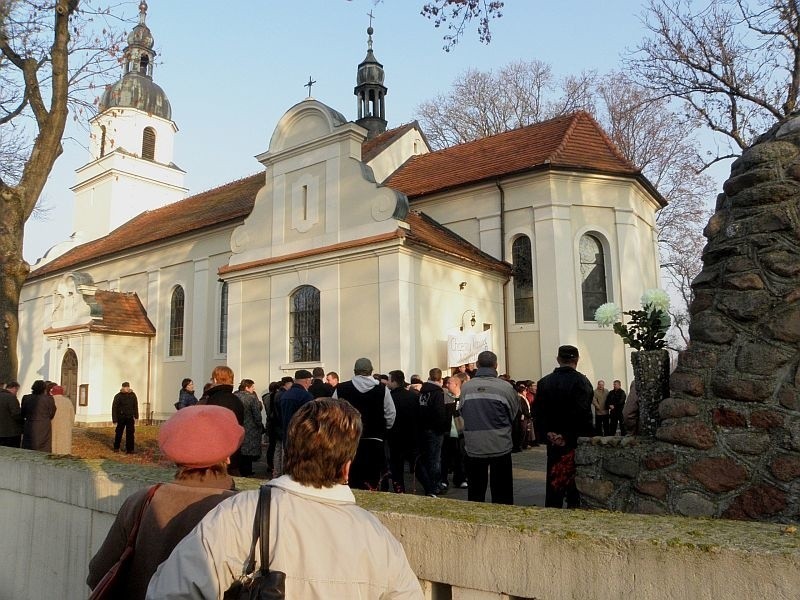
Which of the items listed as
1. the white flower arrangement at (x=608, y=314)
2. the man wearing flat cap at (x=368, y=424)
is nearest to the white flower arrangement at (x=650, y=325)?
the white flower arrangement at (x=608, y=314)

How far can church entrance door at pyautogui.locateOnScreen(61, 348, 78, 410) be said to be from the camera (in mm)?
23344

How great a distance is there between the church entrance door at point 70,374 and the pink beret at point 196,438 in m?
23.7

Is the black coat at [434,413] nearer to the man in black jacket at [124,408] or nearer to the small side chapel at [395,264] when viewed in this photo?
the small side chapel at [395,264]

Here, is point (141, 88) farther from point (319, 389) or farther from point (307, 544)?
point (307, 544)

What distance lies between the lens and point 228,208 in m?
25.0

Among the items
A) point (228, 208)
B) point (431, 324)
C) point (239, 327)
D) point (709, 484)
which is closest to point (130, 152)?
point (228, 208)

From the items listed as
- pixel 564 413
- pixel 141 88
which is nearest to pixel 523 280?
pixel 564 413

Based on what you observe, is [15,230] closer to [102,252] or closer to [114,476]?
[114,476]

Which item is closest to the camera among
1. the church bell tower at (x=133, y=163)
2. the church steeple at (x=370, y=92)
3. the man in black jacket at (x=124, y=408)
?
the man in black jacket at (x=124, y=408)

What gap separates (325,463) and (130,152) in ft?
119

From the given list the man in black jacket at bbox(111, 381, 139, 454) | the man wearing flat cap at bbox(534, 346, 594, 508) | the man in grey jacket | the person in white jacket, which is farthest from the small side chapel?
the person in white jacket

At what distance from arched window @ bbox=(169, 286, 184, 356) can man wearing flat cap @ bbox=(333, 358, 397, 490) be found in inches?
745

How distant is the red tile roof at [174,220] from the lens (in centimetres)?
2453

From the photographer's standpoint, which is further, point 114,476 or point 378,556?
point 114,476
